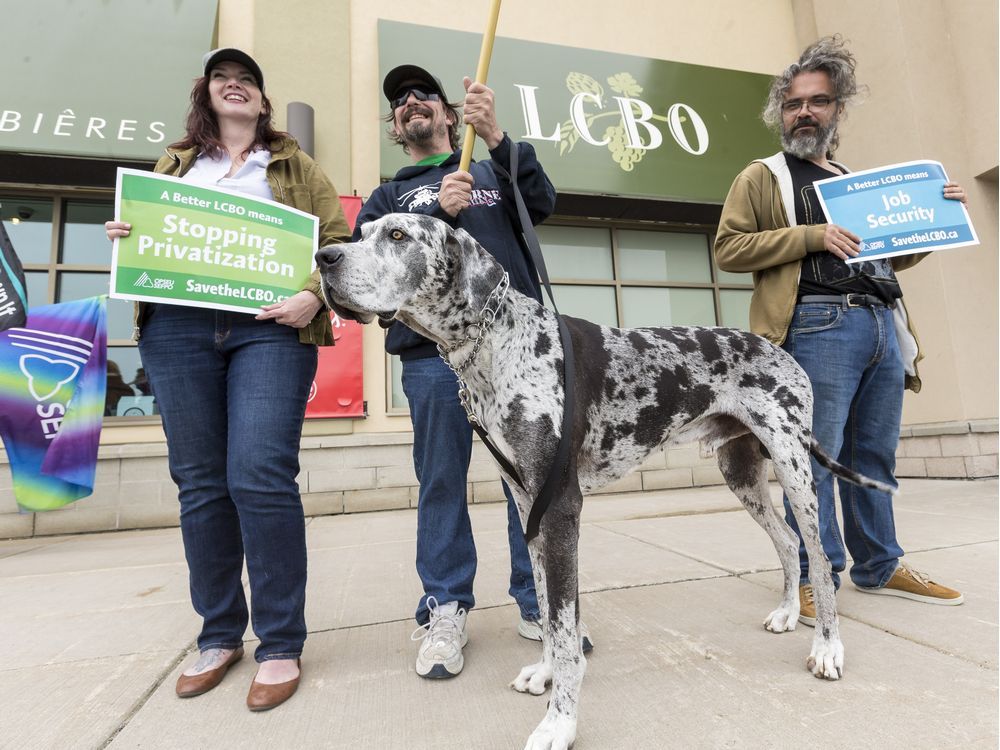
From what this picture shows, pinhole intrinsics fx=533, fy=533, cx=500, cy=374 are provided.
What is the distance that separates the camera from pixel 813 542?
2188mm

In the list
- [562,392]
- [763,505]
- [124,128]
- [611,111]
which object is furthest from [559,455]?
[611,111]

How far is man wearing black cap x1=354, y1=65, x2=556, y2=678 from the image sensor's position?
7.71 ft

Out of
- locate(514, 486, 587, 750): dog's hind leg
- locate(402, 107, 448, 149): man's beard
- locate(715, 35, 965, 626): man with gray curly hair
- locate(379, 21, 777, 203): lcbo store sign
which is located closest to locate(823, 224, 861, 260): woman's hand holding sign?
locate(715, 35, 965, 626): man with gray curly hair

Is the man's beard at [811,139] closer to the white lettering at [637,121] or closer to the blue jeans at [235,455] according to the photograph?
the blue jeans at [235,455]

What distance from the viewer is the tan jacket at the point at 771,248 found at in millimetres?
2598

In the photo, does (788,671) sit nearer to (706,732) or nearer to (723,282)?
(706,732)

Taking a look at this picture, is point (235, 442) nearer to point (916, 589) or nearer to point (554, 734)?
point (554, 734)

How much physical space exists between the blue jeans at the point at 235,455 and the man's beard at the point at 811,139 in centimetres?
268

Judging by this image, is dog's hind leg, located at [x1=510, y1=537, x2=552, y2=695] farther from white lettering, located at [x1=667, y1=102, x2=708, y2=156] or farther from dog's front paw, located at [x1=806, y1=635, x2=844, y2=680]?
white lettering, located at [x1=667, y1=102, x2=708, y2=156]

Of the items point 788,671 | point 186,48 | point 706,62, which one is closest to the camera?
point 788,671

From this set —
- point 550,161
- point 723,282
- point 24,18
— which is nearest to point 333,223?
point 550,161

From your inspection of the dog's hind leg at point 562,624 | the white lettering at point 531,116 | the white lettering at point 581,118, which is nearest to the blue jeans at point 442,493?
the dog's hind leg at point 562,624

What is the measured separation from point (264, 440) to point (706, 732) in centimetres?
177

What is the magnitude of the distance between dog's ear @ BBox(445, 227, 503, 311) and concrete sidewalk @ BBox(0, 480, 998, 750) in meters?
1.41
